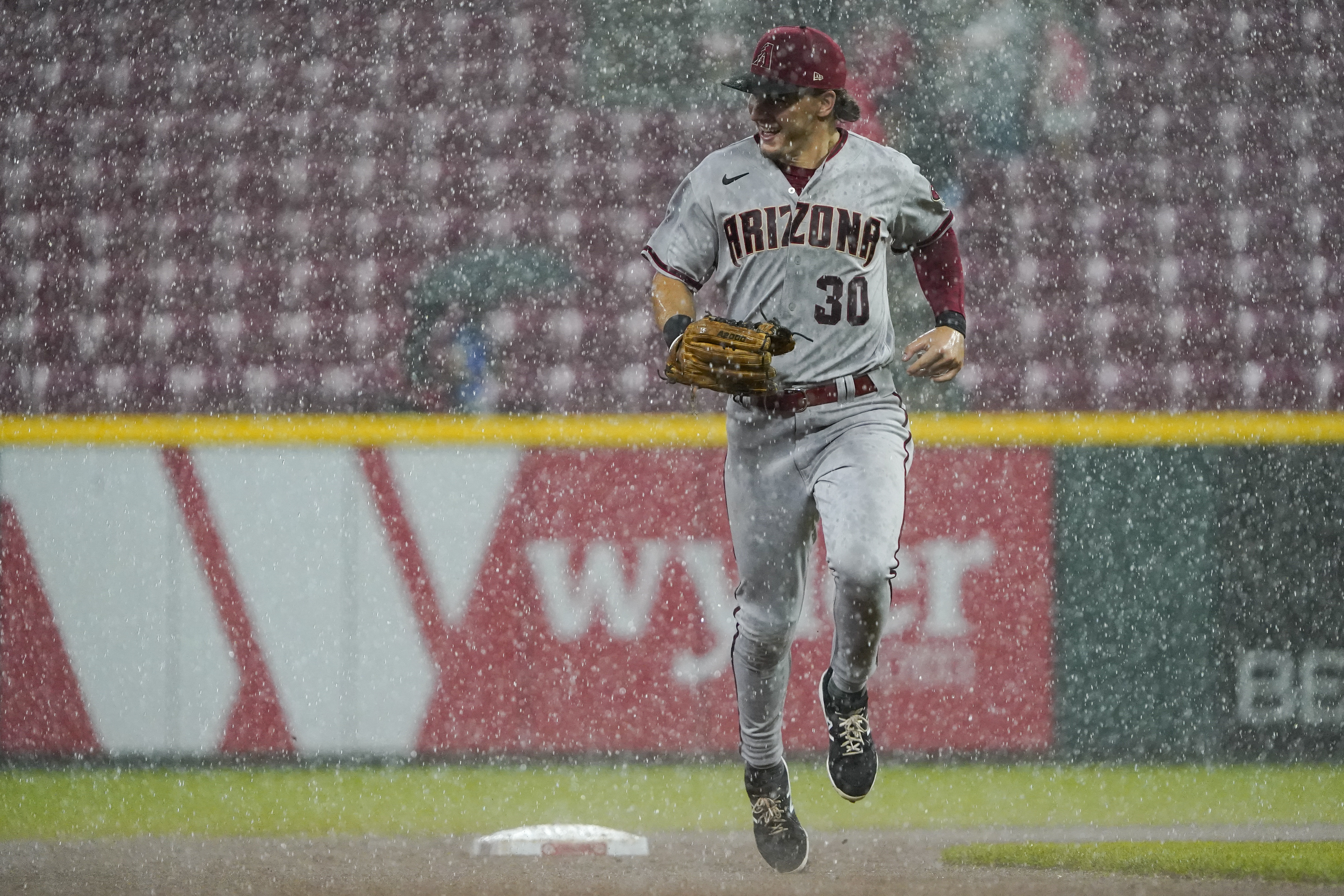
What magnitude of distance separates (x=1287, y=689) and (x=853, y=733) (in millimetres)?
2371

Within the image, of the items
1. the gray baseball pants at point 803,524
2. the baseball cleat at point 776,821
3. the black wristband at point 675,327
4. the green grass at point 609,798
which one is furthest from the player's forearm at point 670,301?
the green grass at point 609,798

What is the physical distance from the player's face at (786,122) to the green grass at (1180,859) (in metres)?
1.57

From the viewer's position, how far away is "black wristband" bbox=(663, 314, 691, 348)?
334 cm

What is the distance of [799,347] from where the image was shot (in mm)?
3406

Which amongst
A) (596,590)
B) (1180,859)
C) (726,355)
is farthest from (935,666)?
(726,355)

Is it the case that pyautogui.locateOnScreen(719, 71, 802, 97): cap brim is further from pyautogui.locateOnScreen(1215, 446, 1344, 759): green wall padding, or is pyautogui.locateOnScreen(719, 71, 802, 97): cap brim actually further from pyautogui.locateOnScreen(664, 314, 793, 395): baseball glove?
pyautogui.locateOnScreen(1215, 446, 1344, 759): green wall padding

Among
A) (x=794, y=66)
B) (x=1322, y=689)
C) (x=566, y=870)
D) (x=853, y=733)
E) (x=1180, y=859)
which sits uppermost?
(x=794, y=66)

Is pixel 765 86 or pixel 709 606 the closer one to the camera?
pixel 765 86

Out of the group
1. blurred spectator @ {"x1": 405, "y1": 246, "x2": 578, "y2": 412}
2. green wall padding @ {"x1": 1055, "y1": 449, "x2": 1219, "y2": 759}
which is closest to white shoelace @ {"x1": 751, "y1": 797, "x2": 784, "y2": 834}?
green wall padding @ {"x1": 1055, "y1": 449, "x2": 1219, "y2": 759}

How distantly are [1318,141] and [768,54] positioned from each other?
4586 mm

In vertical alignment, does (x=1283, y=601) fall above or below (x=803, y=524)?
below

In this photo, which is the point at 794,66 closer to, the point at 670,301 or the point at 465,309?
the point at 670,301

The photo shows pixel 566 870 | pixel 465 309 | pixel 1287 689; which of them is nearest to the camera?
pixel 566 870

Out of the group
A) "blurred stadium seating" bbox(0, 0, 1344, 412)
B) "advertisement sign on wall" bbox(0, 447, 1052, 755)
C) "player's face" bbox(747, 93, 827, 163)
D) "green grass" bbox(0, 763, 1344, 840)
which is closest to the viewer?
"player's face" bbox(747, 93, 827, 163)
